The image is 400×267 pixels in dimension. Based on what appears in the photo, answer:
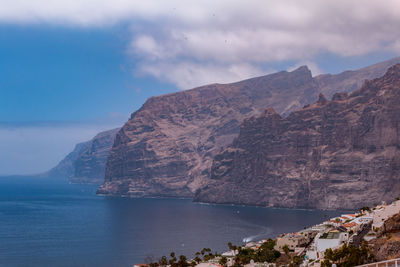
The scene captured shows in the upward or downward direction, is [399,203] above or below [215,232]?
above

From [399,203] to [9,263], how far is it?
9120 cm

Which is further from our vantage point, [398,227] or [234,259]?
[234,259]

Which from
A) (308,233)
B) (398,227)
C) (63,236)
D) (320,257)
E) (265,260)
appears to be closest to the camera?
(398,227)

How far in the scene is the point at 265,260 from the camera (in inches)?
4077

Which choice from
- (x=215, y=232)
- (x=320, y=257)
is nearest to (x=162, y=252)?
(x=215, y=232)

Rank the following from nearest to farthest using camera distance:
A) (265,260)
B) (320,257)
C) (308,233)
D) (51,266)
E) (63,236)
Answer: (320,257), (265,260), (308,233), (51,266), (63,236)

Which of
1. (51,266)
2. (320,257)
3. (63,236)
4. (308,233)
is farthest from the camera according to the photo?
(63,236)

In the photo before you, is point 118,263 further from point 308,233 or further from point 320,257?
point 320,257

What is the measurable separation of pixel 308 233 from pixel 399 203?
2190 centimetres

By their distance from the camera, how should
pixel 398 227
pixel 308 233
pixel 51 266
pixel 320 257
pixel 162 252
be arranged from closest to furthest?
pixel 398 227 → pixel 320 257 → pixel 308 233 → pixel 51 266 → pixel 162 252

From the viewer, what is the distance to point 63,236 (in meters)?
191

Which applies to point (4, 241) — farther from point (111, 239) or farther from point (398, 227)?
point (398, 227)

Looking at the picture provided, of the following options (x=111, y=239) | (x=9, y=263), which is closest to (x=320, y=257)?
Result: (x=9, y=263)

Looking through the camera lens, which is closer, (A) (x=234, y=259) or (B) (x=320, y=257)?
(B) (x=320, y=257)
